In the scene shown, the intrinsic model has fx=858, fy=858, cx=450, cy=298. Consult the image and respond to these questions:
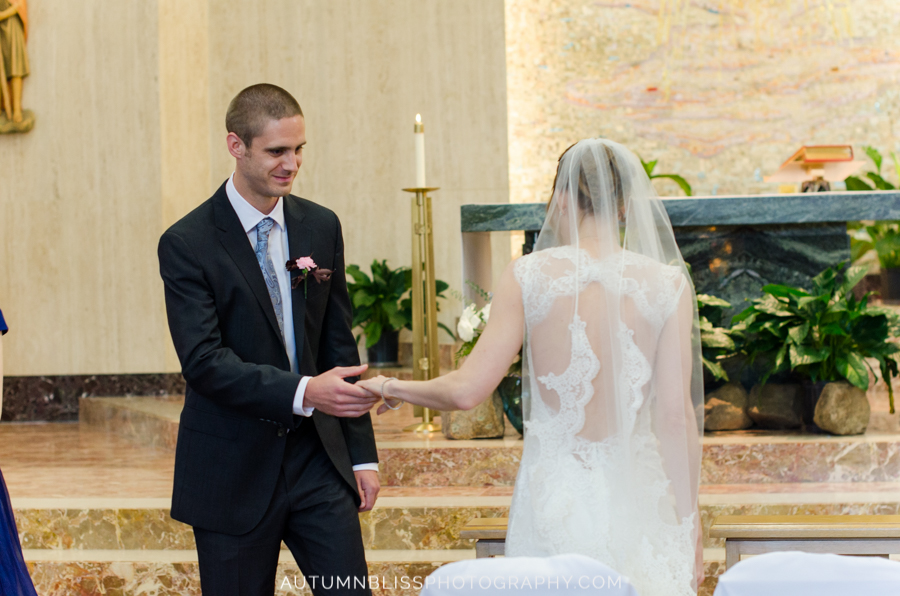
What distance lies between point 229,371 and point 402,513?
1.75 metres

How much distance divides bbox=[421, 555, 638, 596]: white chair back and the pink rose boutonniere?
0.95m

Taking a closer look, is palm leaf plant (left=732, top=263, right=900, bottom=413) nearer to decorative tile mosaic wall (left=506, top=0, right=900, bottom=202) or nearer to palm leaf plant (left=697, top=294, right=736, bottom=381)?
palm leaf plant (left=697, top=294, right=736, bottom=381)

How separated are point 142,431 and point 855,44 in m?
6.47

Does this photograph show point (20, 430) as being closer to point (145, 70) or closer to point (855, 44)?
point (145, 70)

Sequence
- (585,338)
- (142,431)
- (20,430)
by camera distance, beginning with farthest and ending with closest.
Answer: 1. (20,430)
2. (142,431)
3. (585,338)

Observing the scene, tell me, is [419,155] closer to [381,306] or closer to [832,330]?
[832,330]

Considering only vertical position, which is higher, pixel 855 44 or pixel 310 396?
pixel 855 44

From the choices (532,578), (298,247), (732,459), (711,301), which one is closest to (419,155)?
(711,301)

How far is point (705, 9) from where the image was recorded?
7.43 metres

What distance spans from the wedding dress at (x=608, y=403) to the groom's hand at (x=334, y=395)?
436mm

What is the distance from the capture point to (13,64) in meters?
6.71

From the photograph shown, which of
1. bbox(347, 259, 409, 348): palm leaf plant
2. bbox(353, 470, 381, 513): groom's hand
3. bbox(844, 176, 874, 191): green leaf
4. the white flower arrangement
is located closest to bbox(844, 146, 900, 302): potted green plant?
bbox(844, 176, 874, 191): green leaf

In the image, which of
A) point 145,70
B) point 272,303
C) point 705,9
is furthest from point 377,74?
point 272,303

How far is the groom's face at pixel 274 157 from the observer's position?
2.17 meters
